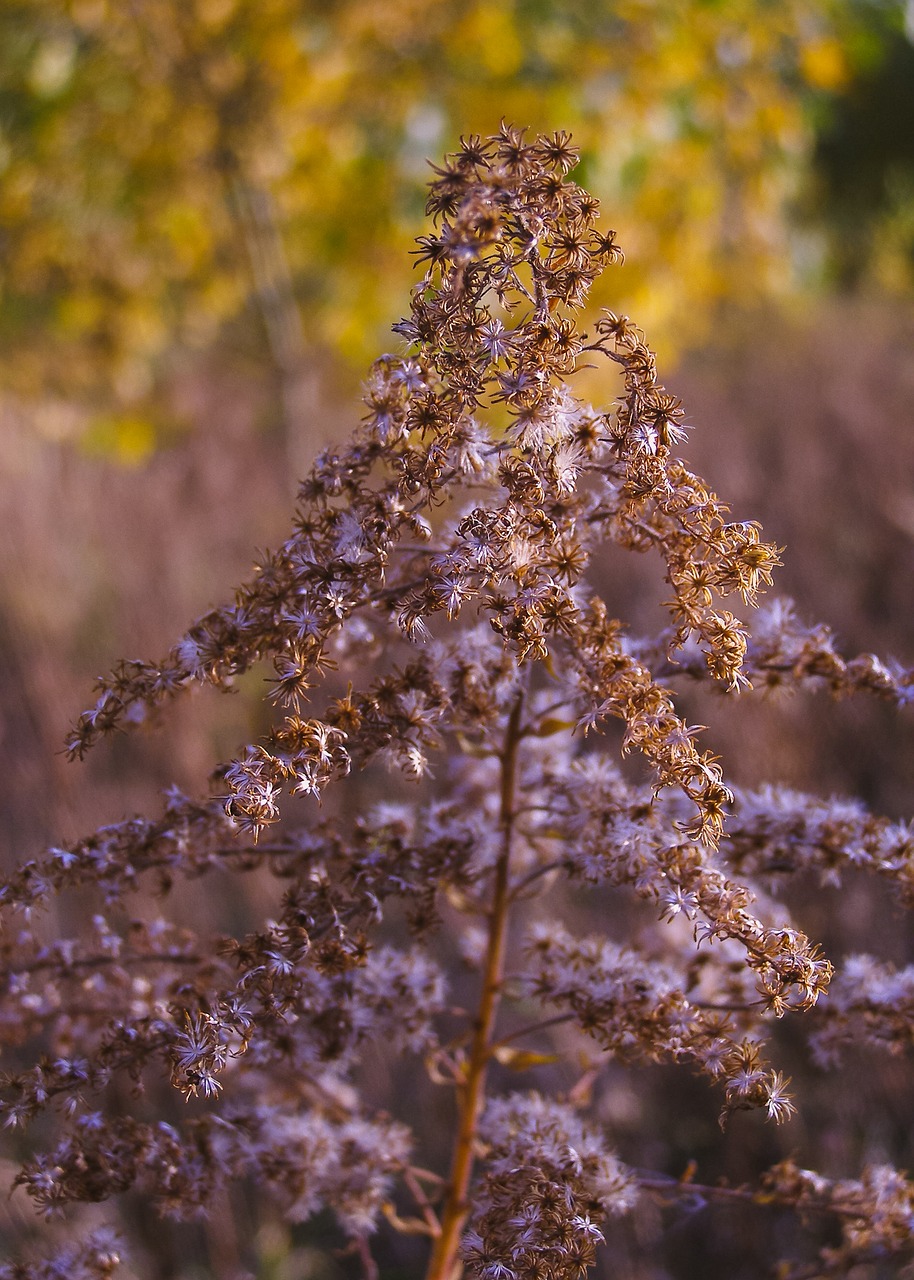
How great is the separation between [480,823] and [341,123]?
3.91m

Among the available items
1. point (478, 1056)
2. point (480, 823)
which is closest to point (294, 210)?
point (480, 823)

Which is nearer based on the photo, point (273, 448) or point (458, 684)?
point (458, 684)

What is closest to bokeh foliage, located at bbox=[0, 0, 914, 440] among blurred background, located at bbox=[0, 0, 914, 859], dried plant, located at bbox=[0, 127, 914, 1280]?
blurred background, located at bbox=[0, 0, 914, 859]

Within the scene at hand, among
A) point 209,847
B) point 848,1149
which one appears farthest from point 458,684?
point 848,1149

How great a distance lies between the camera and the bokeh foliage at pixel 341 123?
3.59 metres

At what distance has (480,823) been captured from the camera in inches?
43.0

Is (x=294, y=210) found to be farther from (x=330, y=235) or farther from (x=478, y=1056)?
(x=478, y=1056)

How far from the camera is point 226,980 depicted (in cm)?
108

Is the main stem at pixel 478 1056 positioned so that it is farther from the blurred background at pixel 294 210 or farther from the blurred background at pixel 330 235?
the blurred background at pixel 294 210

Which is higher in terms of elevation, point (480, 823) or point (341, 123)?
point (341, 123)

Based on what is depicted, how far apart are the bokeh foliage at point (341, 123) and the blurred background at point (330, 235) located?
0.5 inches

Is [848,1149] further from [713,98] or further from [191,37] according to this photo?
[191,37]

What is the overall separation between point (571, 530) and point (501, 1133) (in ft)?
2.19

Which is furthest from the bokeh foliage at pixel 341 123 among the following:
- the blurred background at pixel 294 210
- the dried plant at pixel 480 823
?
the dried plant at pixel 480 823
